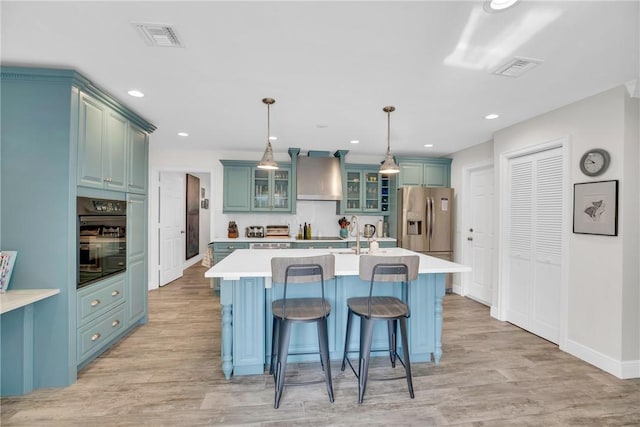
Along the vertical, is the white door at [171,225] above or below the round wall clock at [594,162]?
below

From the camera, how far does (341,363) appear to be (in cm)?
256

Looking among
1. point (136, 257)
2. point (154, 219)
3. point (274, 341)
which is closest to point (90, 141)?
point (136, 257)

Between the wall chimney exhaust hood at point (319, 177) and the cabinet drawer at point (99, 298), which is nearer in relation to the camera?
the cabinet drawer at point (99, 298)

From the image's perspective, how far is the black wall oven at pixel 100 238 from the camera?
91.0 inches

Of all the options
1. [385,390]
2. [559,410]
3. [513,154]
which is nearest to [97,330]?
[385,390]

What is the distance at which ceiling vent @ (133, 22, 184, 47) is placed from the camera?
168 cm

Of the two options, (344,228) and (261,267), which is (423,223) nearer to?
(344,228)

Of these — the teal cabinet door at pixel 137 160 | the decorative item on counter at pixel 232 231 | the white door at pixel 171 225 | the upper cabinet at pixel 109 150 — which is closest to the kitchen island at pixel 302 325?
the upper cabinet at pixel 109 150

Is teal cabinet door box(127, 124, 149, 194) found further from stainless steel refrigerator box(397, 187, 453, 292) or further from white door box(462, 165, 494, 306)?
white door box(462, 165, 494, 306)

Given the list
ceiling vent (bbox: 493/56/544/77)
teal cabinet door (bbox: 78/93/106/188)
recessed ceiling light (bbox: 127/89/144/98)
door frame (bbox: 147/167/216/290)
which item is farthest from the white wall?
door frame (bbox: 147/167/216/290)

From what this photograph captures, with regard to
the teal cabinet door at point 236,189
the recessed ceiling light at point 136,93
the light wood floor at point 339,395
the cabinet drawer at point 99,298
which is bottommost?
the light wood floor at point 339,395

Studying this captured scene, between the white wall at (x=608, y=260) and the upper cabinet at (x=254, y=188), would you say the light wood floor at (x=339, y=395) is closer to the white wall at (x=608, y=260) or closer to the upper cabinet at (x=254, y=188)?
the white wall at (x=608, y=260)

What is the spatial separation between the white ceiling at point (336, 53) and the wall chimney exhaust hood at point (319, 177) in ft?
5.89

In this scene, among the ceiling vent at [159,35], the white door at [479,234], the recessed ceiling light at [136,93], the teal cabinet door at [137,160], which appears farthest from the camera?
the white door at [479,234]
